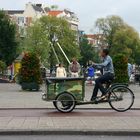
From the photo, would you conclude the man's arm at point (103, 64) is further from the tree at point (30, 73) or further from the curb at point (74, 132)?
the tree at point (30, 73)

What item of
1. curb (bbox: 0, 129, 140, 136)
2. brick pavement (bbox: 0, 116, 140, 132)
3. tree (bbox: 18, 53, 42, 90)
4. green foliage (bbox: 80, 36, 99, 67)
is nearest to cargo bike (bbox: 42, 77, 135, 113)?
brick pavement (bbox: 0, 116, 140, 132)

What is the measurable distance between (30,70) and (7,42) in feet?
153

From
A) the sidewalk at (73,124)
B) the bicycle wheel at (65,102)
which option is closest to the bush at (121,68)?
the sidewalk at (73,124)

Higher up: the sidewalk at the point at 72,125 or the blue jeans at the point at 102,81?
the blue jeans at the point at 102,81

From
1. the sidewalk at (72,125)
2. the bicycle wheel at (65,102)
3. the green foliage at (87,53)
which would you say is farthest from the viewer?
the green foliage at (87,53)

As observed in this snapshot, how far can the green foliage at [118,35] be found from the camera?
111 m

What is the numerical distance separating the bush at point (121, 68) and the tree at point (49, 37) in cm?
5790

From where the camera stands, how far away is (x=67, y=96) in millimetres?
15539

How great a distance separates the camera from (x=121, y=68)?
2925cm

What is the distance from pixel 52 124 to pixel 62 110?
10.3 feet

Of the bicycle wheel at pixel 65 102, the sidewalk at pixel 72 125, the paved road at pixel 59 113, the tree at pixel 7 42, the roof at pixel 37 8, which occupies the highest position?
the roof at pixel 37 8

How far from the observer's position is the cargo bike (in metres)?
15.5

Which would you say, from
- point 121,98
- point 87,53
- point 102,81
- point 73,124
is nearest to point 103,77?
point 102,81

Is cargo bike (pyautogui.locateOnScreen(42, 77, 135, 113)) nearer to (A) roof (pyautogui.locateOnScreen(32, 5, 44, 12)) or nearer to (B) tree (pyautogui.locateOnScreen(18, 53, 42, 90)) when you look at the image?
(B) tree (pyautogui.locateOnScreen(18, 53, 42, 90))
